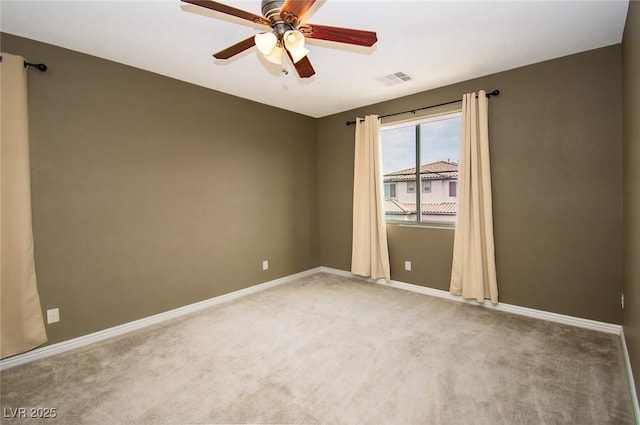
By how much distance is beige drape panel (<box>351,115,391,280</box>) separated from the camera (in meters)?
4.19

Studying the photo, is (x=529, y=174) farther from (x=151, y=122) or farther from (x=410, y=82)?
(x=151, y=122)

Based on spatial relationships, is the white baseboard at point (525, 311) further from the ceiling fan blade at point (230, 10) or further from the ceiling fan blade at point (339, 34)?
the ceiling fan blade at point (230, 10)

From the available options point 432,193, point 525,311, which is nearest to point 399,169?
point 432,193

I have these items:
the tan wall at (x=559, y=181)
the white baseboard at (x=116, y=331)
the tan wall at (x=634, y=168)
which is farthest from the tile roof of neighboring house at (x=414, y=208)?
the white baseboard at (x=116, y=331)

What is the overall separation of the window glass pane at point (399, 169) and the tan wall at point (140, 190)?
5.10 ft

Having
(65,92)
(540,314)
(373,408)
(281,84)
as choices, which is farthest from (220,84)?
(540,314)

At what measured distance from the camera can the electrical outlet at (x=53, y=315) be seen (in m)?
2.49

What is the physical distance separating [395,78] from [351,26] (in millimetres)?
1226

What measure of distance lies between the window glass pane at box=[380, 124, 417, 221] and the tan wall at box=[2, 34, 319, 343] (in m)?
1.55

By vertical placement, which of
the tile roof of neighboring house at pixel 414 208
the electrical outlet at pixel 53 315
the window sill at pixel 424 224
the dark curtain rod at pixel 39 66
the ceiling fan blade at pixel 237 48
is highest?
the dark curtain rod at pixel 39 66

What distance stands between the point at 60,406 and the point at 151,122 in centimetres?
246

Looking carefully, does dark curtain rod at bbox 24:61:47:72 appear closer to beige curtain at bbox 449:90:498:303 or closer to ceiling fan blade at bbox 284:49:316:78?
ceiling fan blade at bbox 284:49:316:78

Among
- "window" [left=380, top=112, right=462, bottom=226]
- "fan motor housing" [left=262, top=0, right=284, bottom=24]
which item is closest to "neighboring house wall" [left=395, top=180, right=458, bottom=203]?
"window" [left=380, top=112, right=462, bottom=226]

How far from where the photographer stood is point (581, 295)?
2828 millimetres
